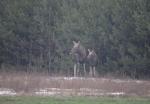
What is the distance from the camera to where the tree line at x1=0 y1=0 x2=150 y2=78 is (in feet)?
107

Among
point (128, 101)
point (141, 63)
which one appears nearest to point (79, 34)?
point (141, 63)

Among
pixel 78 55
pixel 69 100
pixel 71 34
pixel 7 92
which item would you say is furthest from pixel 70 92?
pixel 71 34

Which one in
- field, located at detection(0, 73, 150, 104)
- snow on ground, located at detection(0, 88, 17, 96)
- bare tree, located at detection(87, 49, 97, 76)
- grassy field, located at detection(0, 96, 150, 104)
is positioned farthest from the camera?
bare tree, located at detection(87, 49, 97, 76)

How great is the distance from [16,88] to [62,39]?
15.3 metres

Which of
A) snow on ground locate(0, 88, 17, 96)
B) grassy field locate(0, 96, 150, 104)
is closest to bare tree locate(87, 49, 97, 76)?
snow on ground locate(0, 88, 17, 96)

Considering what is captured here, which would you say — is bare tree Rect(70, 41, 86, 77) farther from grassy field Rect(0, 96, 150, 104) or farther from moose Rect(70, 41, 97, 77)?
grassy field Rect(0, 96, 150, 104)

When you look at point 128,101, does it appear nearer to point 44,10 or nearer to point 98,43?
point 98,43

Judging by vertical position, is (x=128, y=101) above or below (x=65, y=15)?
below

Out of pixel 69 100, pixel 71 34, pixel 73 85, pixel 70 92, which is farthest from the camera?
pixel 71 34

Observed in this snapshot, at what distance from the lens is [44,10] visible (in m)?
38.3

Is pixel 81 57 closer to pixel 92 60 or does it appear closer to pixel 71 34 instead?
pixel 92 60

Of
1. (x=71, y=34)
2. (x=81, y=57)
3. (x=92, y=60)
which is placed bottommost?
(x=92, y=60)

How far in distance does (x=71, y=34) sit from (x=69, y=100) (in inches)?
712

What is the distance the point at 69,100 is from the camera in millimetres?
18562
